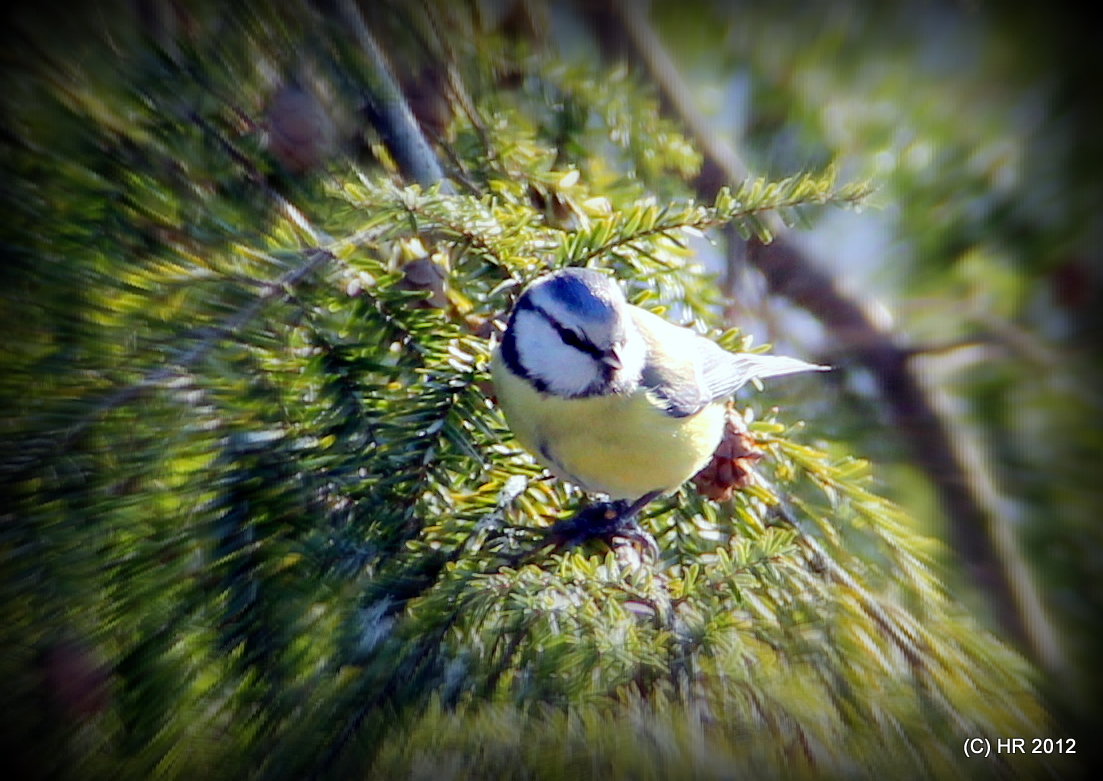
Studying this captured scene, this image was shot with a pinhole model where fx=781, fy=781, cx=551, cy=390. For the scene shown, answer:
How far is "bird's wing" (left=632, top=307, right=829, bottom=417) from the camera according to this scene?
82 centimetres

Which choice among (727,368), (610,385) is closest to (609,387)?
(610,385)

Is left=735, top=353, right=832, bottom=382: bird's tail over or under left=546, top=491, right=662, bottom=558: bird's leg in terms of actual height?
over

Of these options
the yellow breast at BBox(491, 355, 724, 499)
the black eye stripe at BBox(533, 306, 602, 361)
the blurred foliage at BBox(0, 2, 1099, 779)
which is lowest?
the blurred foliage at BBox(0, 2, 1099, 779)

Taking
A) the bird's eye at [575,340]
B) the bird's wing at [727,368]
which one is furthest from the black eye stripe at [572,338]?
the bird's wing at [727,368]

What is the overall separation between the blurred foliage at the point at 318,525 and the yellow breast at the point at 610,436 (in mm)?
84

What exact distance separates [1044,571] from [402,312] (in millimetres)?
701

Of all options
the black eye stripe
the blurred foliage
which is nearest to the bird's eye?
the black eye stripe

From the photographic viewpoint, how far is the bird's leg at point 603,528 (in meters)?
0.67

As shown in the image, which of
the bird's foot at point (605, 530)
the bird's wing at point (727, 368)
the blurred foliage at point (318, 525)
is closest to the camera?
the blurred foliage at point (318, 525)

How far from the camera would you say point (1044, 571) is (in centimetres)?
81

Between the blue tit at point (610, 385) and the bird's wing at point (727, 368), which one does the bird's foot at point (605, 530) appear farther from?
the bird's wing at point (727, 368)

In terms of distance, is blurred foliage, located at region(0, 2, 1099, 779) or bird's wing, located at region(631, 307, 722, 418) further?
bird's wing, located at region(631, 307, 722, 418)

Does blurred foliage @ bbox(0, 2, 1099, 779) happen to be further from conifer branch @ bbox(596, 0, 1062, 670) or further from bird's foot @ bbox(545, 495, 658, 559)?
conifer branch @ bbox(596, 0, 1062, 670)

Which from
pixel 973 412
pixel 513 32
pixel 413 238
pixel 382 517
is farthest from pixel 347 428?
pixel 973 412
